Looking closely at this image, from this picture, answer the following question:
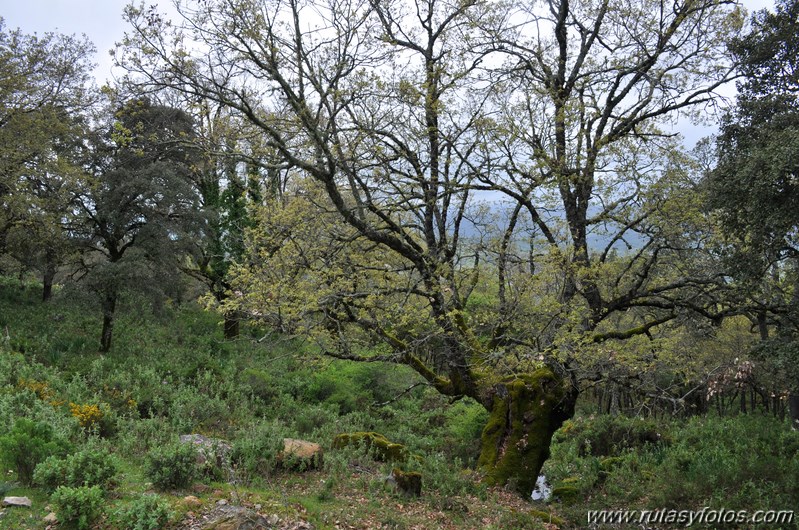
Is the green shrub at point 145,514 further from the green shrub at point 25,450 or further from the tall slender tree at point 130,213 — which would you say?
the tall slender tree at point 130,213

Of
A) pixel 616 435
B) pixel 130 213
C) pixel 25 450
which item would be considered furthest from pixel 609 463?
pixel 130 213

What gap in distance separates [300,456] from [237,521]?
9.34ft

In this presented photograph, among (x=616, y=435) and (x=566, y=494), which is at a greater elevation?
(x=616, y=435)

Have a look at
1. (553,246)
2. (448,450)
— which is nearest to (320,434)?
(448,450)

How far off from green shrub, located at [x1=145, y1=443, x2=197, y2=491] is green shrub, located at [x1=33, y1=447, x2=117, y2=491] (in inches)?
19.4

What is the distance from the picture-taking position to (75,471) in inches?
204

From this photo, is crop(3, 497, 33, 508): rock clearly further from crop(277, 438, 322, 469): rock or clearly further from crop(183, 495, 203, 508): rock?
crop(277, 438, 322, 469): rock

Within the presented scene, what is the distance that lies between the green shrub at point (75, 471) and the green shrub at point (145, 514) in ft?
1.89

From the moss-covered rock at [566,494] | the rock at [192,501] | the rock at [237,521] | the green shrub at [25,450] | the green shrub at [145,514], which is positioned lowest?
the moss-covered rock at [566,494]

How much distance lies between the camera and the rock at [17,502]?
489 cm

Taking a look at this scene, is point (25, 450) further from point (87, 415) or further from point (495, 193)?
point (495, 193)

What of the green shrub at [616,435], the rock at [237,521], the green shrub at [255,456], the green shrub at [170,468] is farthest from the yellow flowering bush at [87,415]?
the green shrub at [616,435]

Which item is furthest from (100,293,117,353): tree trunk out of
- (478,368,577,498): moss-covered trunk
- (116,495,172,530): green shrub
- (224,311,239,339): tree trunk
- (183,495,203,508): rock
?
(116,495,172,530): green shrub

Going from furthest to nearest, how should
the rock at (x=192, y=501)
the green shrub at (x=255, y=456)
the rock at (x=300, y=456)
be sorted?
the rock at (x=300, y=456), the green shrub at (x=255, y=456), the rock at (x=192, y=501)
